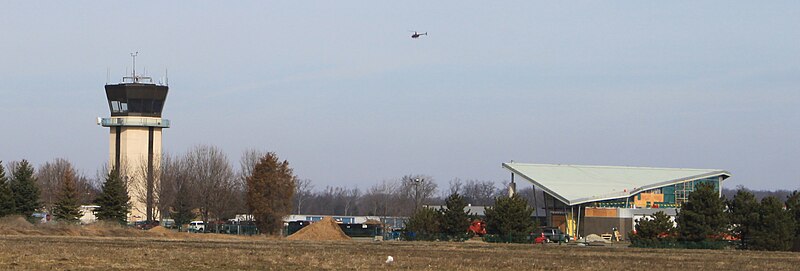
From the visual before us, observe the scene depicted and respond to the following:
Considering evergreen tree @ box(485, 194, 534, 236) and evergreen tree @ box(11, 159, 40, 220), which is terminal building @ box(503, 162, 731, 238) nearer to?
evergreen tree @ box(485, 194, 534, 236)

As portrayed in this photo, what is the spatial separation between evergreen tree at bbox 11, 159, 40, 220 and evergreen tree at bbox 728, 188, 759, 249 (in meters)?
60.3

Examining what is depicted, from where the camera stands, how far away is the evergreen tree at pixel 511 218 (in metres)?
83.5

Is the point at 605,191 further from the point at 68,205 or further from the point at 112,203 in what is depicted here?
the point at 68,205

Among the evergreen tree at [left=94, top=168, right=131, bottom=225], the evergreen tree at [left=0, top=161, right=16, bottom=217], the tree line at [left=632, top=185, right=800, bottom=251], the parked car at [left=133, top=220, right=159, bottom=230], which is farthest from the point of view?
the parked car at [left=133, top=220, right=159, bottom=230]

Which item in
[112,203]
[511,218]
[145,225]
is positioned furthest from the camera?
[145,225]

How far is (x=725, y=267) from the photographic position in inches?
1642

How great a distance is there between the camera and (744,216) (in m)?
76.6

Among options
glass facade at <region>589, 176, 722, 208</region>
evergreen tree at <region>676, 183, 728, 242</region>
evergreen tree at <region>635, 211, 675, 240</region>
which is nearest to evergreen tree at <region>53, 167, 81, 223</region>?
glass facade at <region>589, 176, 722, 208</region>

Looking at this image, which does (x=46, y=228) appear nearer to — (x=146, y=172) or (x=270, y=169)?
(x=270, y=169)

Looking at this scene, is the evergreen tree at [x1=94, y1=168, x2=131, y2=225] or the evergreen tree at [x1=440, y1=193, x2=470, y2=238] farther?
the evergreen tree at [x1=94, y1=168, x2=131, y2=225]

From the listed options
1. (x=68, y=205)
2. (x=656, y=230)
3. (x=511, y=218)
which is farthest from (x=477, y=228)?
(x=68, y=205)

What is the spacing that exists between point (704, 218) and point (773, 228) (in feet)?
15.9

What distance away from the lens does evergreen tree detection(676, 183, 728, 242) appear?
7694 centimetres

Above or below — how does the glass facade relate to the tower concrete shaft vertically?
below
